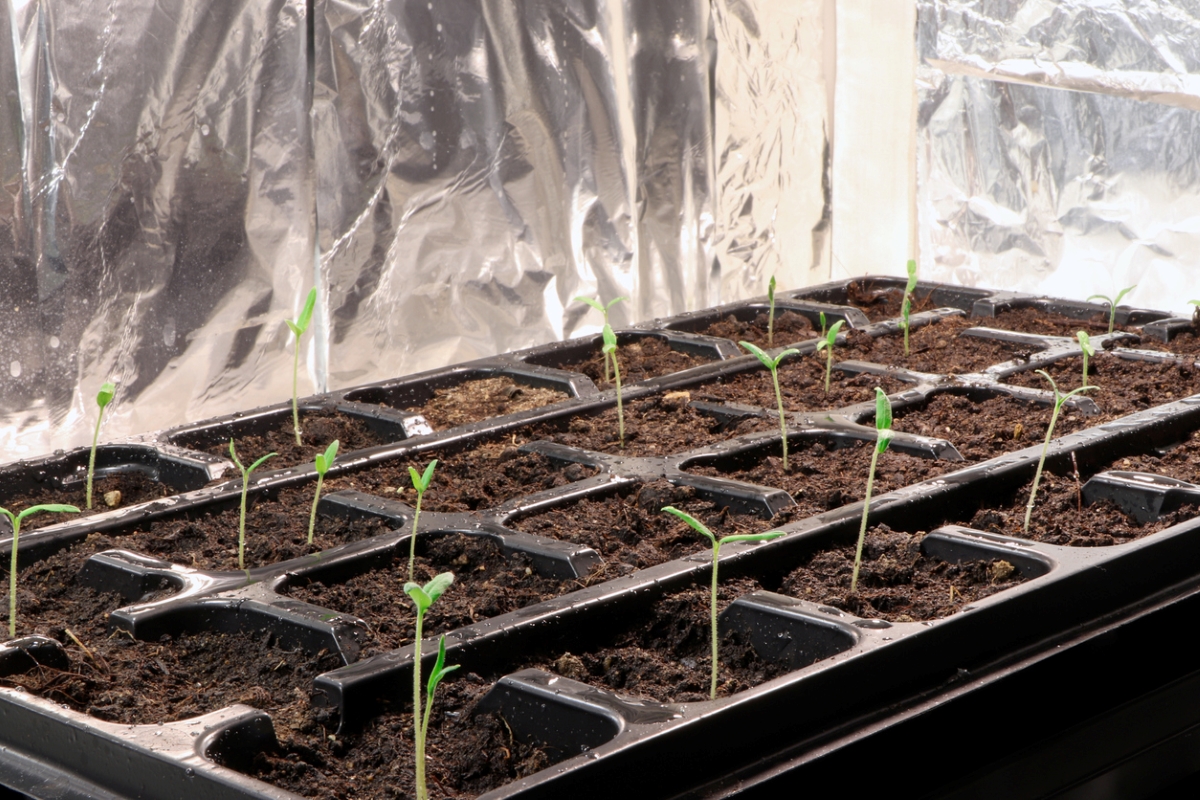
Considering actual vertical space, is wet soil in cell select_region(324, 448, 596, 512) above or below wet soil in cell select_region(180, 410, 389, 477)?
below

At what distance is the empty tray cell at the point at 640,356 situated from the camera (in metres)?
2.03

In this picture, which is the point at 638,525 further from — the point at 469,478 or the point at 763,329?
the point at 763,329

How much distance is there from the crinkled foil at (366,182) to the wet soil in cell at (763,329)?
0.79 meters

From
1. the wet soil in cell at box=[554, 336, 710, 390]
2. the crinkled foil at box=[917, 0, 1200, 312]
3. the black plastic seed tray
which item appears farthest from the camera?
the crinkled foil at box=[917, 0, 1200, 312]

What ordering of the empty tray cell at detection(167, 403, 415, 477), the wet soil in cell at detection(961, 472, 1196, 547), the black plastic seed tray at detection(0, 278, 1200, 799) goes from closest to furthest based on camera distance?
the black plastic seed tray at detection(0, 278, 1200, 799)
the wet soil in cell at detection(961, 472, 1196, 547)
the empty tray cell at detection(167, 403, 415, 477)

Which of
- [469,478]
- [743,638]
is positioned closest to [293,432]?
[469,478]

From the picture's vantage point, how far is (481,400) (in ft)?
6.09

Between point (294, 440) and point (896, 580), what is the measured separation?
34.6 inches

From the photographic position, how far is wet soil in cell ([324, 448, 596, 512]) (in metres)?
1.41

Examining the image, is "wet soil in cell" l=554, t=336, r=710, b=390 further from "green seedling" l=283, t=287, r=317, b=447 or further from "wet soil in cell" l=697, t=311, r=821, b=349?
"green seedling" l=283, t=287, r=317, b=447

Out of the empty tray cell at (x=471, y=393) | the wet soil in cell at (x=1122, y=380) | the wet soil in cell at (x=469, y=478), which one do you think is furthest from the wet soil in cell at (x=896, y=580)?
the empty tray cell at (x=471, y=393)

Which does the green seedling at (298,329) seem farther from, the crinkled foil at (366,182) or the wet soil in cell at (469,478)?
the crinkled foil at (366,182)

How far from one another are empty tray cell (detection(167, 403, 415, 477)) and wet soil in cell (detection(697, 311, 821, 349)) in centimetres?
74

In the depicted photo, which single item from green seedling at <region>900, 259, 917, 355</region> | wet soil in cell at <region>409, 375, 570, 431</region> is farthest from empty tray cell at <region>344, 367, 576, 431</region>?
green seedling at <region>900, 259, 917, 355</region>
